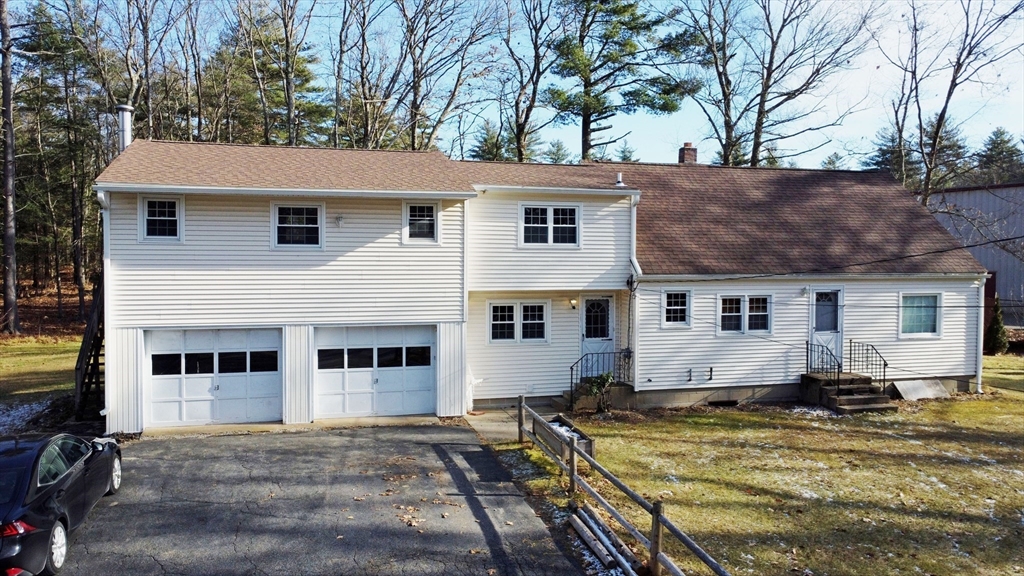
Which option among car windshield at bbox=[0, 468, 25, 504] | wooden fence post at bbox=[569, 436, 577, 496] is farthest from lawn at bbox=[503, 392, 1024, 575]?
car windshield at bbox=[0, 468, 25, 504]

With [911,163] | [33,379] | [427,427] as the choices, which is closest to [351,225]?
[427,427]

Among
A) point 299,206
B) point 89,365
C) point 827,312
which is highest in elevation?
point 299,206

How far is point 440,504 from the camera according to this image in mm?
9672

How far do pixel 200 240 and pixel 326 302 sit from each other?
2.98 m

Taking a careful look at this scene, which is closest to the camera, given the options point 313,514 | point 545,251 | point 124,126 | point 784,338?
point 313,514

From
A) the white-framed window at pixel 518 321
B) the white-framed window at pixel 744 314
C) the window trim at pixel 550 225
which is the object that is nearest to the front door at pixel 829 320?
the white-framed window at pixel 744 314

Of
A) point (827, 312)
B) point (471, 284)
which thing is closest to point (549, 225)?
point (471, 284)

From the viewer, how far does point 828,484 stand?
Answer: 11047mm

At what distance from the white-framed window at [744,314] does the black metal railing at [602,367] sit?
270 cm

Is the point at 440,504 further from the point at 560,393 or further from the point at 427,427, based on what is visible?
the point at 560,393

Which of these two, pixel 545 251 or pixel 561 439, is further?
pixel 545 251

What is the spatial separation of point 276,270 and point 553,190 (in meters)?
6.89

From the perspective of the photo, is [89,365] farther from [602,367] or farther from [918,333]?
[918,333]

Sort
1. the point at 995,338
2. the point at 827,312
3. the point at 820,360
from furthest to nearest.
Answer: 1. the point at 995,338
2. the point at 827,312
3. the point at 820,360
